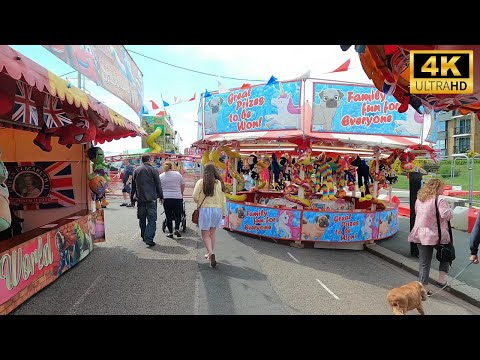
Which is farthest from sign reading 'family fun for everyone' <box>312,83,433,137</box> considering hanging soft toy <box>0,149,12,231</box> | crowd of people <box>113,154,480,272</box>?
hanging soft toy <box>0,149,12,231</box>

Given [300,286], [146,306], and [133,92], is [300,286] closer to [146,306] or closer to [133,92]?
[146,306]

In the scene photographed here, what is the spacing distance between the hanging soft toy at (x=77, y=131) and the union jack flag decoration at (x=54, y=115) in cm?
10

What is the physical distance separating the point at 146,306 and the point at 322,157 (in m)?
5.49

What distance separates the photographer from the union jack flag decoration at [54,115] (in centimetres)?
484

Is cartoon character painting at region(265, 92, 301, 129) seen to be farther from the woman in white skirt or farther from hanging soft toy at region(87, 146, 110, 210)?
hanging soft toy at region(87, 146, 110, 210)

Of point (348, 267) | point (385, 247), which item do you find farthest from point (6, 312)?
point (385, 247)

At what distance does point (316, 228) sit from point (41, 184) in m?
5.64

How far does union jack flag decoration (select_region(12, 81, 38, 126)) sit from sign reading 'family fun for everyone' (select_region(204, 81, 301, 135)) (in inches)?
169

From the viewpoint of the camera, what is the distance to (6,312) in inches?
132

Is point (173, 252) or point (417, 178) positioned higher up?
point (417, 178)

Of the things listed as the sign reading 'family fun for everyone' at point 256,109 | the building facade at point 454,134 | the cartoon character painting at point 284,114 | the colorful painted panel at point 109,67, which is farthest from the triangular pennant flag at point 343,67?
the building facade at point 454,134


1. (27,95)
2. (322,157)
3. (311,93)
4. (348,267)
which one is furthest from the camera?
(322,157)

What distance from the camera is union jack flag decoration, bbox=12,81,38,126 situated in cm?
436

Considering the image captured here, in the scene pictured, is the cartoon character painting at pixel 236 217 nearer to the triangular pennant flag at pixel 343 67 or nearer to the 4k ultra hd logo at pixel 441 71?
the triangular pennant flag at pixel 343 67
